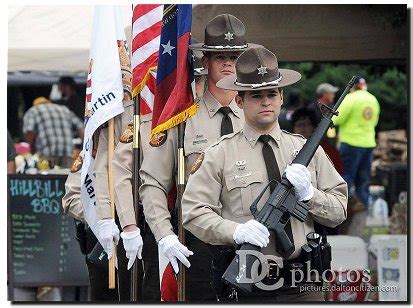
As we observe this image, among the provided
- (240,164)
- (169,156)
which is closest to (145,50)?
(169,156)

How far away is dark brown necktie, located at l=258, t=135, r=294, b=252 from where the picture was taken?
19.0 ft

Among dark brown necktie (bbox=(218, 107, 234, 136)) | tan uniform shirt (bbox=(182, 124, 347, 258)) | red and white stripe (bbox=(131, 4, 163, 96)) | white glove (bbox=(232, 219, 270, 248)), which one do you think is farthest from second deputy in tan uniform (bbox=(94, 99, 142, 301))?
white glove (bbox=(232, 219, 270, 248))

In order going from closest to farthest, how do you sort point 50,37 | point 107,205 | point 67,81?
point 107,205
point 50,37
point 67,81

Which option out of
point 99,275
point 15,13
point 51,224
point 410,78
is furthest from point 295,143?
point 15,13

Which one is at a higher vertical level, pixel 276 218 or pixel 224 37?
pixel 224 37

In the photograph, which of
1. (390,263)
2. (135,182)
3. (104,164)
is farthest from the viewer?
(390,263)

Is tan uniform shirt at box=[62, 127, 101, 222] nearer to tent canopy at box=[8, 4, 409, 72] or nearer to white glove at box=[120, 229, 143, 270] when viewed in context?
white glove at box=[120, 229, 143, 270]

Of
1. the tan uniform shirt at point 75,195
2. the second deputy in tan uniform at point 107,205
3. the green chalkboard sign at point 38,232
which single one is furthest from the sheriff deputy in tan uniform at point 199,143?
the green chalkboard sign at point 38,232

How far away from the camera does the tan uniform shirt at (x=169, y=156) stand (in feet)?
21.9

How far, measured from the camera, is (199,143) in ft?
22.0

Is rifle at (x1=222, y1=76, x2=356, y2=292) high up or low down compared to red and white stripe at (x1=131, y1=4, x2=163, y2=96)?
down

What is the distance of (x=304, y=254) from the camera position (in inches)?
228

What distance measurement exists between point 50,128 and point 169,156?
7943 mm

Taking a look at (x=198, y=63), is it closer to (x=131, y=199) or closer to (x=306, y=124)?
(x=131, y=199)
